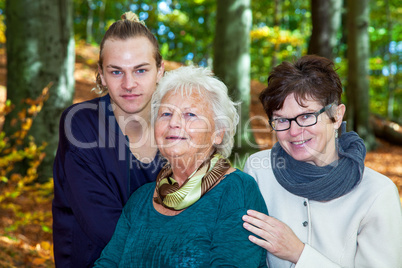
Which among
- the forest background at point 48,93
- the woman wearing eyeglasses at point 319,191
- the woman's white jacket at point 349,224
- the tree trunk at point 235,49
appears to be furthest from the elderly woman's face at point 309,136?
the tree trunk at point 235,49

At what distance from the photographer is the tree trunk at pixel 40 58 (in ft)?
15.6

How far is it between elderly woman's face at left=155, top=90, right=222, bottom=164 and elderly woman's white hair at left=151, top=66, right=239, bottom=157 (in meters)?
0.03

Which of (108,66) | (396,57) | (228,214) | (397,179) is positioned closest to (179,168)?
(228,214)

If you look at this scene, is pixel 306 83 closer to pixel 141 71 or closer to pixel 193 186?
pixel 193 186

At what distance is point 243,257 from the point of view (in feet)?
5.58

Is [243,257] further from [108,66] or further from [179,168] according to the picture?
[108,66]

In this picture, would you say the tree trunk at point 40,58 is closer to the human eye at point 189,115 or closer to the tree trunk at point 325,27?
the human eye at point 189,115

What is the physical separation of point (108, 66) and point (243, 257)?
1533 mm

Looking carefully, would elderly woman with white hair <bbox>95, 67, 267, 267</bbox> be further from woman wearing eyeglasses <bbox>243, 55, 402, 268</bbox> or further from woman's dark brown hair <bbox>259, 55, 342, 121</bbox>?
woman's dark brown hair <bbox>259, 55, 342, 121</bbox>

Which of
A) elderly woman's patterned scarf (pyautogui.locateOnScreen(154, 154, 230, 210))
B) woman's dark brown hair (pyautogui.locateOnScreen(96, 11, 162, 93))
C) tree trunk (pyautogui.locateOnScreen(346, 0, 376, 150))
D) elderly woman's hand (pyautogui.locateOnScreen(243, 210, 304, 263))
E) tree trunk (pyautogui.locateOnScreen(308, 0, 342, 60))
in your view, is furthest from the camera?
tree trunk (pyautogui.locateOnScreen(346, 0, 376, 150))

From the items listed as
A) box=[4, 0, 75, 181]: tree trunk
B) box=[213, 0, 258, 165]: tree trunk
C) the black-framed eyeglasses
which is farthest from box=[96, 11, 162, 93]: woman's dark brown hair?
box=[213, 0, 258, 165]: tree trunk

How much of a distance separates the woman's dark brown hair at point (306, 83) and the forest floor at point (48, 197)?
8.75ft

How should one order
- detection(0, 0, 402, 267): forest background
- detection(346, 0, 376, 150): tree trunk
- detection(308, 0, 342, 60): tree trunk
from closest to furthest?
detection(0, 0, 402, 267): forest background → detection(308, 0, 342, 60): tree trunk → detection(346, 0, 376, 150): tree trunk

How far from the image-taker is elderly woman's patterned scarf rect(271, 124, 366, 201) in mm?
1958
